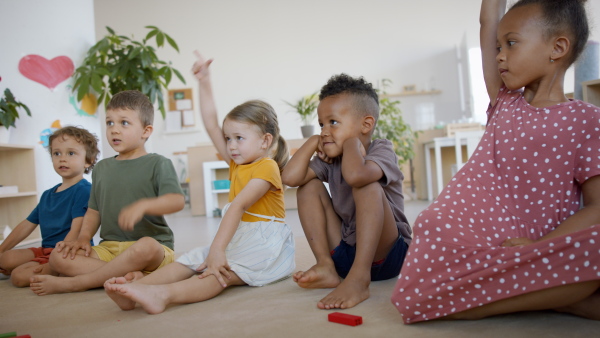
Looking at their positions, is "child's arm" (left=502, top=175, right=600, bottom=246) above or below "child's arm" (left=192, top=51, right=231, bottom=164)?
below

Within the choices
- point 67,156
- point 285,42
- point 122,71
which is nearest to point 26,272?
point 67,156

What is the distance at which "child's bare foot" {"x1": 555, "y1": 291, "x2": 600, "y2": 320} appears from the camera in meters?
0.91

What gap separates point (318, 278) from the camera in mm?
1303

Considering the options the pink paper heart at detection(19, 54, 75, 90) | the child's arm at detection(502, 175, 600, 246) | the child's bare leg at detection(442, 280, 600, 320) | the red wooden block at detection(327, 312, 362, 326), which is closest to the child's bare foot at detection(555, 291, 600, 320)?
the child's bare leg at detection(442, 280, 600, 320)

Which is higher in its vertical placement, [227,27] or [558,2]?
[227,27]

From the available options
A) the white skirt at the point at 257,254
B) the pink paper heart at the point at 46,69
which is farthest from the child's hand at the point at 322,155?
the pink paper heart at the point at 46,69

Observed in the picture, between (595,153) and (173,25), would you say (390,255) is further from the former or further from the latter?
(173,25)

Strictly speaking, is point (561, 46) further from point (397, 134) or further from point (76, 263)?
point (397, 134)

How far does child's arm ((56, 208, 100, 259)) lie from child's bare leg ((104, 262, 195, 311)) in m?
0.31

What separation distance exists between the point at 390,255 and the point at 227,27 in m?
6.41

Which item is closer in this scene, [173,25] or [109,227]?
[109,227]

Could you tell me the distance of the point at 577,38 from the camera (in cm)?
107

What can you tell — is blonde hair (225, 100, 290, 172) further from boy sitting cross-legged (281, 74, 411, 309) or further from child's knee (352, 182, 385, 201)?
child's knee (352, 182, 385, 201)

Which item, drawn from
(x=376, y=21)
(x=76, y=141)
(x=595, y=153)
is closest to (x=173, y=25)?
(x=376, y=21)
